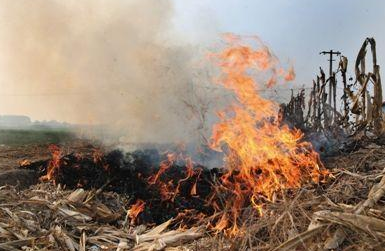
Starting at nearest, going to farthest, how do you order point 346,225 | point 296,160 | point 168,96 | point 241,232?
point 346,225 → point 241,232 → point 296,160 → point 168,96

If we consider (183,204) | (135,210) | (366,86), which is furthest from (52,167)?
(366,86)

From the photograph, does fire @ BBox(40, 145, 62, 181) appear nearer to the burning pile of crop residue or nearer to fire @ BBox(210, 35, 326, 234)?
the burning pile of crop residue

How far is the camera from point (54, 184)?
9.24 meters

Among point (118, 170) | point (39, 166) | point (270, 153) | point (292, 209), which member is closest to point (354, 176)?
point (292, 209)

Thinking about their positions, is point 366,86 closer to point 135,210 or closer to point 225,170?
point 225,170

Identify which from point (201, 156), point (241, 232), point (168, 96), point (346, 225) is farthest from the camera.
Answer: point (168, 96)

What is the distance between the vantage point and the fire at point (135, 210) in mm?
7717

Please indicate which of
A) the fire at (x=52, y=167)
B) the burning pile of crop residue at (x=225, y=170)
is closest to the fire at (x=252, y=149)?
the burning pile of crop residue at (x=225, y=170)

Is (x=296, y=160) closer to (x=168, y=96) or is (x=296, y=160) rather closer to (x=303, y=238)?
(x=303, y=238)

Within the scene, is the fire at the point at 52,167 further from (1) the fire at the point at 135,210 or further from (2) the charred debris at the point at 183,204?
(1) the fire at the point at 135,210

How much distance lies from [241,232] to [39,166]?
809 centimetres

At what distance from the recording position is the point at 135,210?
313 inches

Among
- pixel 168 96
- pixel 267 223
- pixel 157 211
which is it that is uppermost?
pixel 168 96

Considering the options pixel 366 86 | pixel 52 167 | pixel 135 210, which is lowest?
pixel 135 210
